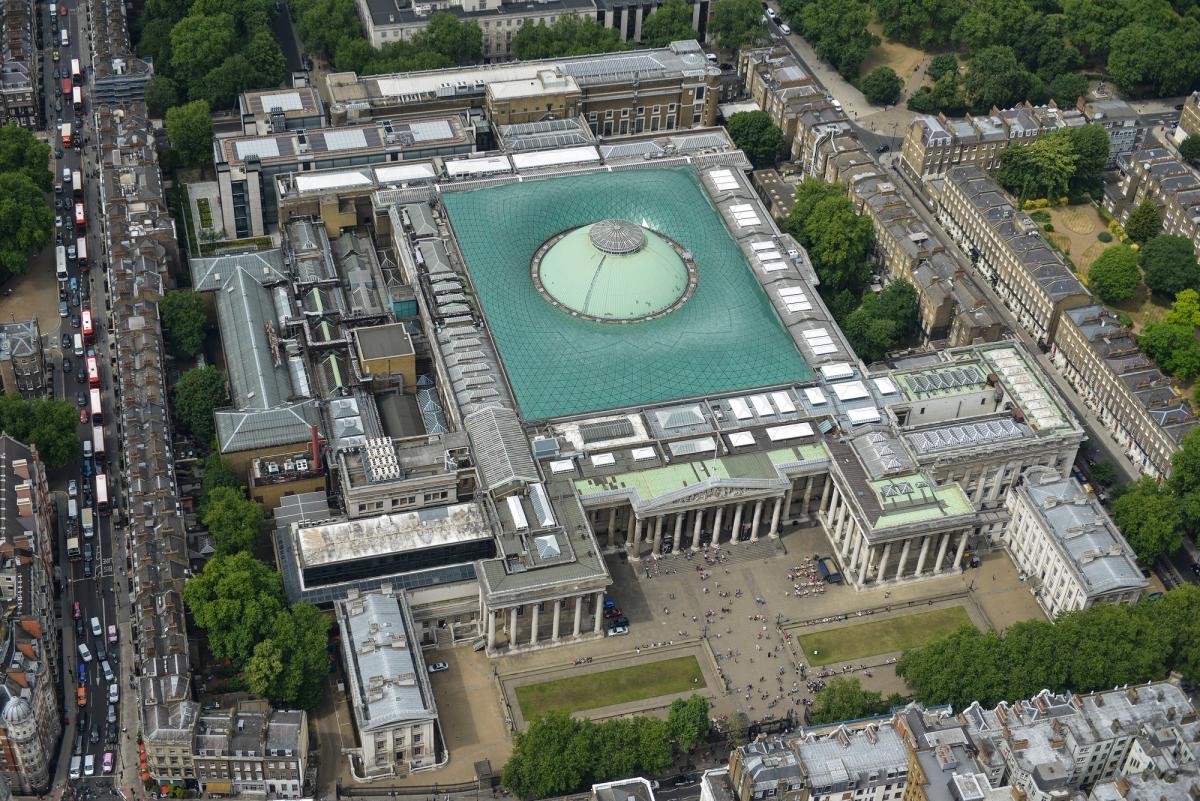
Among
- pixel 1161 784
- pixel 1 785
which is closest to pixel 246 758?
pixel 1 785

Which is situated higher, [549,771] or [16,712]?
[16,712]

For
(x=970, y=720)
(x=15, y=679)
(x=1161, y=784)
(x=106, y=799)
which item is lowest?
(x=1161, y=784)

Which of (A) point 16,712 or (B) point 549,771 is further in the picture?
(B) point 549,771

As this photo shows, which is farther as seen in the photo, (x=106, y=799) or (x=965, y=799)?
(x=106, y=799)

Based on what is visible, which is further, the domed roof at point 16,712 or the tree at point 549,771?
the tree at point 549,771

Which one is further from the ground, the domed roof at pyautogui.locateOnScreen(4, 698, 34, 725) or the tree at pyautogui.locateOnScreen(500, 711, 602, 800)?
the domed roof at pyautogui.locateOnScreen(4, 698, 34, 725)

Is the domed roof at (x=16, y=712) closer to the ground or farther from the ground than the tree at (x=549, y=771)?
farther from the ground

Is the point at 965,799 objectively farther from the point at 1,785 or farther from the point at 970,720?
the point at 1,785

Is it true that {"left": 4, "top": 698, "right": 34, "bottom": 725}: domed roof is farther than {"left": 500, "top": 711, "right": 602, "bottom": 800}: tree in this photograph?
No
